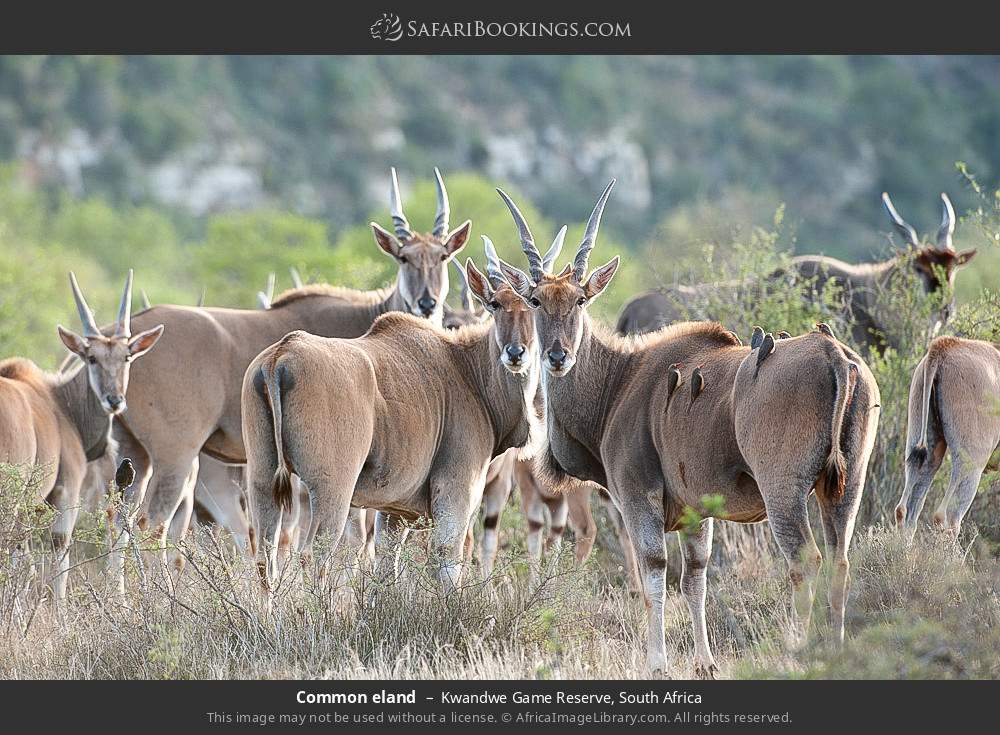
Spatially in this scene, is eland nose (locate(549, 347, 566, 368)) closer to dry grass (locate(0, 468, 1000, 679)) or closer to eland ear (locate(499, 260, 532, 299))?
eland ear (locate(499, 260, 532, 299))

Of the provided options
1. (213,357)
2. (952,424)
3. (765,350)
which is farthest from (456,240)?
(765,350)

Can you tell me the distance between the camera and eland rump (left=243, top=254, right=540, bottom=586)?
7.03 m

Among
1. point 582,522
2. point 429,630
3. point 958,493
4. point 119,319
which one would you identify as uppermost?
point 119,319

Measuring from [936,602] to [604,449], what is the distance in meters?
1.92

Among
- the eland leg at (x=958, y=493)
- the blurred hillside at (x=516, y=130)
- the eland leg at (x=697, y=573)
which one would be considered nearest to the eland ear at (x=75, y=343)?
the eland leg at (x=697, y=573)

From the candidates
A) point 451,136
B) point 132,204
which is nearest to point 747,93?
point 451,136

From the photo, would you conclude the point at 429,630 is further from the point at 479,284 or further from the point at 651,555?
the point at 479,284

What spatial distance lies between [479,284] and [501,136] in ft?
168

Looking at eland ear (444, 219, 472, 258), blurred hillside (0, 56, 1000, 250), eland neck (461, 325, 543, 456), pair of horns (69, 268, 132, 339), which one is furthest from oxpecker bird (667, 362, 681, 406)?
blurred hillside (0, 56, 1000, 250)

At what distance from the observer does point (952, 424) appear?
8688mm

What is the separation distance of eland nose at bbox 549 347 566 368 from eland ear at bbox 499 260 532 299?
0.43m

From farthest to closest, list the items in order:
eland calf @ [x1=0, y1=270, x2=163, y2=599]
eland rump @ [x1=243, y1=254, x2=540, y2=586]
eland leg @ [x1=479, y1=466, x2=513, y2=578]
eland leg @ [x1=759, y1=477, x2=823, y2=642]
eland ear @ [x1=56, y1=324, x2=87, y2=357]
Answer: eland leg @ [x1=479, y1=466, x2=513, y2=578], eland ear @ [x1=56, y1=324, x2=87, y2=357], eland calf @ [x1=0, y1=270, x2=163, y2=599], eland rump @ [x1=243, y1=254, x2=540, y2=586], eland leg @ [x1=759, y1=477, x2=823, y2=642]

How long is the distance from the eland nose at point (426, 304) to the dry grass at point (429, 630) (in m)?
2.61

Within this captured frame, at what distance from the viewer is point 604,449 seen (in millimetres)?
7652
